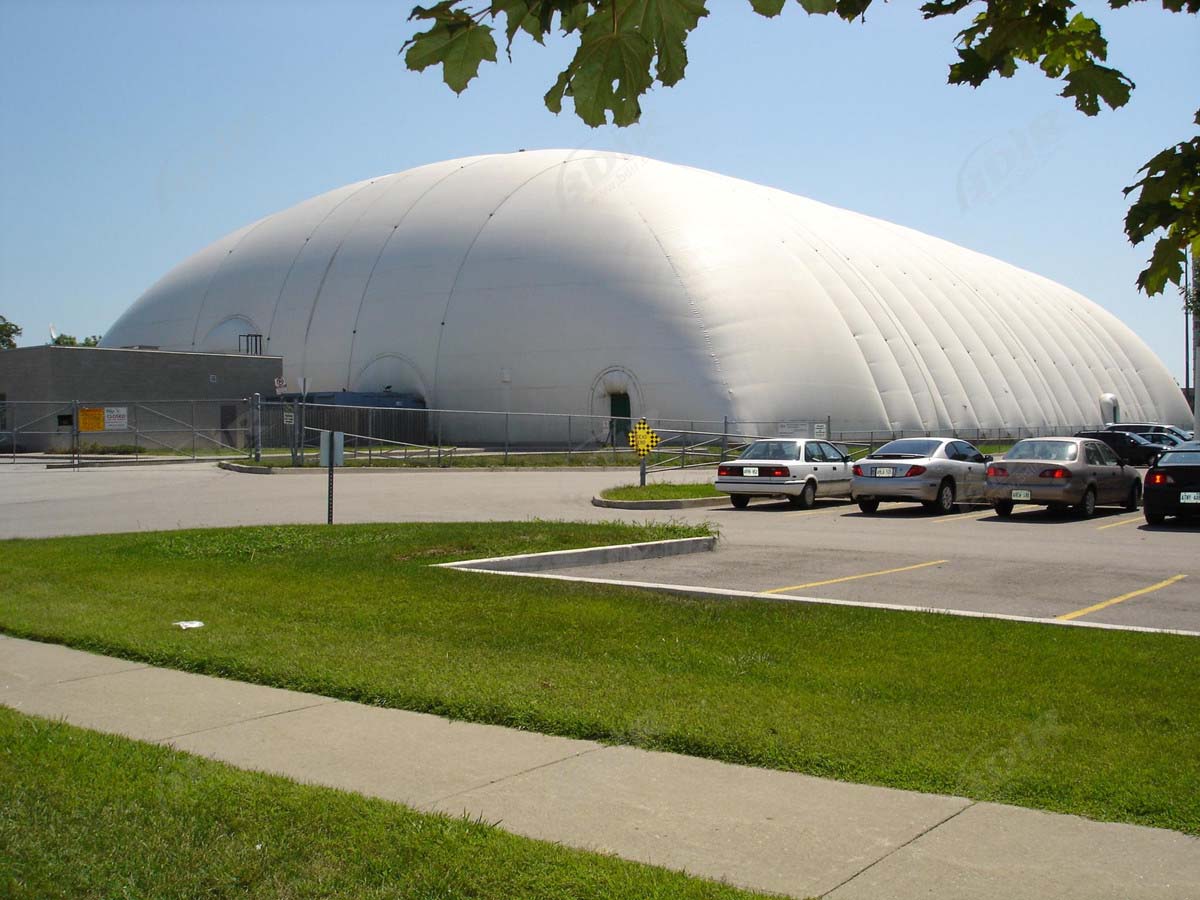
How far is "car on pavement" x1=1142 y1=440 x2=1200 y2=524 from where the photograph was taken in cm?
1958

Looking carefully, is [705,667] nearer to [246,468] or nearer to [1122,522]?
[1122,522]

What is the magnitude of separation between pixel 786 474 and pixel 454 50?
21273 millimetres

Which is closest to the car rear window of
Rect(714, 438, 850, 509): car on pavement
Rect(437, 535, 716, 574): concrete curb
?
Rect(714, 438, 850, 509): car on pavement

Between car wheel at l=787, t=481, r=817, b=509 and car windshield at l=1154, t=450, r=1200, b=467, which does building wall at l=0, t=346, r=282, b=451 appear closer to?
car wheel at l=787, t=481, r=817, b=509

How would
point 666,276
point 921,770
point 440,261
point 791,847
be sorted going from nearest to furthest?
point 791,847 → point 921,770 → point 666,276 → point 440,261

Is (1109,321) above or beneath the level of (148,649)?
above

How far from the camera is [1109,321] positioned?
87.6m

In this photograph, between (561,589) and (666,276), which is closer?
(561,589)

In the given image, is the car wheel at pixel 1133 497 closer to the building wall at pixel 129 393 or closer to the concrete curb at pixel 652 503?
the concrete curb at pixel 652 503

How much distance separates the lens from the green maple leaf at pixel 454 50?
138 inches

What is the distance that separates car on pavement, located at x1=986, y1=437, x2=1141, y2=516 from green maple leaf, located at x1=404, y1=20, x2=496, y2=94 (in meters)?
19.6

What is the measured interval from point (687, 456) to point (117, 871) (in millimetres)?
39667

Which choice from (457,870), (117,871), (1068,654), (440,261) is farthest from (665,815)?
(440,261)

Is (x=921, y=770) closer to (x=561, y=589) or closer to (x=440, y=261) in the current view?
(x=561, y=589)
